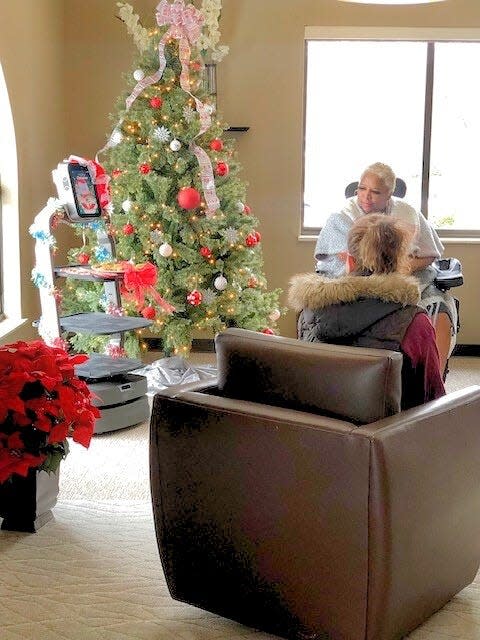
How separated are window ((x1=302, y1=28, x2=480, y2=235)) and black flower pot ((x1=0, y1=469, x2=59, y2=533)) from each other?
3613mm

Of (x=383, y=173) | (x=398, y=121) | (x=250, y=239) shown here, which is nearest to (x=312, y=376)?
(x=383, y=173)

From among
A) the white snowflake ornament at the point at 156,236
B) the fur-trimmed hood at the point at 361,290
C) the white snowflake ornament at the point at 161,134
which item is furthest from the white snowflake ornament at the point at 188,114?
the fur-trimmed hood at the point at 361,290

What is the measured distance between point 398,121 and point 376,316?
3.79 metres

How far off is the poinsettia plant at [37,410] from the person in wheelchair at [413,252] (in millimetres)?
2005

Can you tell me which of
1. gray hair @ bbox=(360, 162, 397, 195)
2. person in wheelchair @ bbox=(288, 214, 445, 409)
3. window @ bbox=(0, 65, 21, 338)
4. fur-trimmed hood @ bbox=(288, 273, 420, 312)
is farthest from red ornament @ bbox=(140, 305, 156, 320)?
fur-trimmed hood @ bbox=(288, 273, 420, 312)

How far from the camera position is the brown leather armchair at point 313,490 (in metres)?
2.38

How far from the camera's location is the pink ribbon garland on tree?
5402 millimetres

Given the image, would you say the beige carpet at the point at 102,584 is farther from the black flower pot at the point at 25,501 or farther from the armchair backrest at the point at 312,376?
the armchair backrest at the point at 312,376

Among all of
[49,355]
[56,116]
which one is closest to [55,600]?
[49,355]

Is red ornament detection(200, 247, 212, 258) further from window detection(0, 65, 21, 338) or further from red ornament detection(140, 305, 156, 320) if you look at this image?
window detection(0, 65, 21, 338)

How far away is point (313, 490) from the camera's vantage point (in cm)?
242

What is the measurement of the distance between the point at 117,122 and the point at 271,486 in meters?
3.71

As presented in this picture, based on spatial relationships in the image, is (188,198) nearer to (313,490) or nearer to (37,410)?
(37,410)

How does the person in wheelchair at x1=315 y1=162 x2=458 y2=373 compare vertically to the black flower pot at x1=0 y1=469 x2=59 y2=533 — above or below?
above
